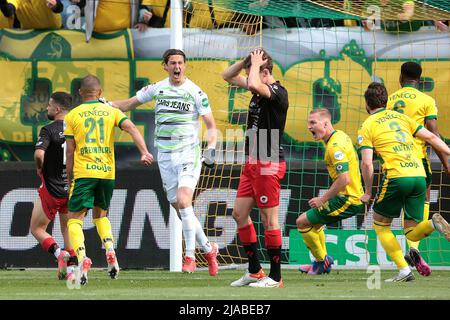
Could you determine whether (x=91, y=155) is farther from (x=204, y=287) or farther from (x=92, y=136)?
(x=204, y=287)

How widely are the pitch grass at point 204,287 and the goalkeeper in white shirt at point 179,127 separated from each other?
70 centimetres

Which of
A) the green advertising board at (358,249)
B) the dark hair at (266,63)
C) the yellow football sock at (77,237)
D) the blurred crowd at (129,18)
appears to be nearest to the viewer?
the dark hair at (266,63)

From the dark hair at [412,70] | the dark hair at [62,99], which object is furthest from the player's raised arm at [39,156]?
the dark hair at [412,70]

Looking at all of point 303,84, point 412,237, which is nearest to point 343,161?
point 412,237

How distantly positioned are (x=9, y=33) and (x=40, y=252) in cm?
290

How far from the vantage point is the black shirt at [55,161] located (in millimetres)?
11336

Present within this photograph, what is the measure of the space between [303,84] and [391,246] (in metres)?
4.03

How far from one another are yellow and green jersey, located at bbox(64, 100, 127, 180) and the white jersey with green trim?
990 mm

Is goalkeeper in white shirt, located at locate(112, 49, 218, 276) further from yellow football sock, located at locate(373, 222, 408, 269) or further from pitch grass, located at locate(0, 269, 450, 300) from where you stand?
yellow football sock, located at locate(373, 222, 408, 269)

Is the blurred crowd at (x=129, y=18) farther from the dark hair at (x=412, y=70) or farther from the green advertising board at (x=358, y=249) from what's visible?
the green advertising board at (x=358, y=249)

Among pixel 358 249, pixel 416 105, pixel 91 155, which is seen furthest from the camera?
pixel 358 249

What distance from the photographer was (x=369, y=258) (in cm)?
1320

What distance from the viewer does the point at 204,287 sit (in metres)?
9.53
